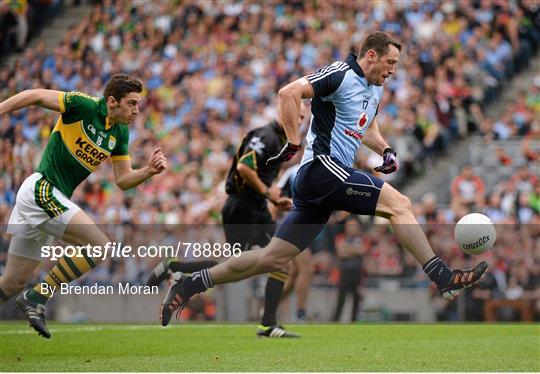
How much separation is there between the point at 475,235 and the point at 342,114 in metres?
1.52

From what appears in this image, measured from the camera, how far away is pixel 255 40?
2569 centimetres

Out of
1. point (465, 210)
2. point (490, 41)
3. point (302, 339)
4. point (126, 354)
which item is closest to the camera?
point (126, 354)

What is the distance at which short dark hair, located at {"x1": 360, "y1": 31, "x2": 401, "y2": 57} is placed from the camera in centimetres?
910

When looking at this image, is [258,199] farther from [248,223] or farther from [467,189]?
[467,189]

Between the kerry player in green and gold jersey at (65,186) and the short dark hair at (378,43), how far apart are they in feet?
6.51

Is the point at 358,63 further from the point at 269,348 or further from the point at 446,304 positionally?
the point at 446,304

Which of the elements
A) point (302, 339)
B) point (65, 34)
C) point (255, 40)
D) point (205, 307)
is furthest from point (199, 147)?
point (302, 339)

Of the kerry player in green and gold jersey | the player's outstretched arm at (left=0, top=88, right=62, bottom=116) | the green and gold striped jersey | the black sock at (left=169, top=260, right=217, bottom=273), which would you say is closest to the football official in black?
the black sock at (left=169, top=260, right=217, bottom=273)

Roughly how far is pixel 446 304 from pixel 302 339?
5.75m

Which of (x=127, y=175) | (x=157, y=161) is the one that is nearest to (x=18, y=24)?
(x=127, y=175)

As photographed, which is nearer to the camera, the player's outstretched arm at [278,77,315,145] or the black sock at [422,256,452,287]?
the player's outstretched arm at [278,77,315,145]

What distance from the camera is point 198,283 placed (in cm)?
952

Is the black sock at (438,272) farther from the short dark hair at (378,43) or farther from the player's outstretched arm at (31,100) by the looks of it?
the player's outstretched arm at (31,100)

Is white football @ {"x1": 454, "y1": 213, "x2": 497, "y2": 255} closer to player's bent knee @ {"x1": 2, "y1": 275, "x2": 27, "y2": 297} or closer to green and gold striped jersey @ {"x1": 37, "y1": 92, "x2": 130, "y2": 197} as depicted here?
green and gold striped jersey @ {"x1": 37, "y1": 92, "x2": 130, "y2": 197}
